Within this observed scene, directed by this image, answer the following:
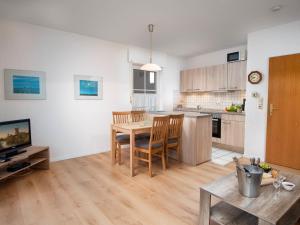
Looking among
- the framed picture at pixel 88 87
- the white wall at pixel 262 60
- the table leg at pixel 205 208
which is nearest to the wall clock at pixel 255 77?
the white wall at pixel 262 60

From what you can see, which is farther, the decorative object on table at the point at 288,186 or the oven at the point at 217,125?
the oven at the point at 217,125

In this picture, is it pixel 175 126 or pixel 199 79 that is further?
pixel 199 79

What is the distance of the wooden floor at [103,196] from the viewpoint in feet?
6.19

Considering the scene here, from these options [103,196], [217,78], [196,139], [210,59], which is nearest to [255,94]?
[217,78]

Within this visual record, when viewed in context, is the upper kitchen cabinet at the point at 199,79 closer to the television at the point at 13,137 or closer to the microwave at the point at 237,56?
the microwave at the point at 237,56

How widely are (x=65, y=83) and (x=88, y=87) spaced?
465mm

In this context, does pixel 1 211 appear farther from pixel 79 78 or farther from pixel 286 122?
pixel 286 122

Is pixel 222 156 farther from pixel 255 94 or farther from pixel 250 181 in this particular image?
pixel 250 181

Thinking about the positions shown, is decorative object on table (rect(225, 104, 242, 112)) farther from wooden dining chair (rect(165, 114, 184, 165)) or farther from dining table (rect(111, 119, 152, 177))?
dining table (rect(111, 119, 152, 177))

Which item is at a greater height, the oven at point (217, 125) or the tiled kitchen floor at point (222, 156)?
the oven at point (217, 125)

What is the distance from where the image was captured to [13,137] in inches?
110

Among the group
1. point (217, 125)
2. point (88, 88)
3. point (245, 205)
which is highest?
point (88, 88)

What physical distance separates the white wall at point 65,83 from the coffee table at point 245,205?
9.90 ft

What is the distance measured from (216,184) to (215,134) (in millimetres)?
3103
